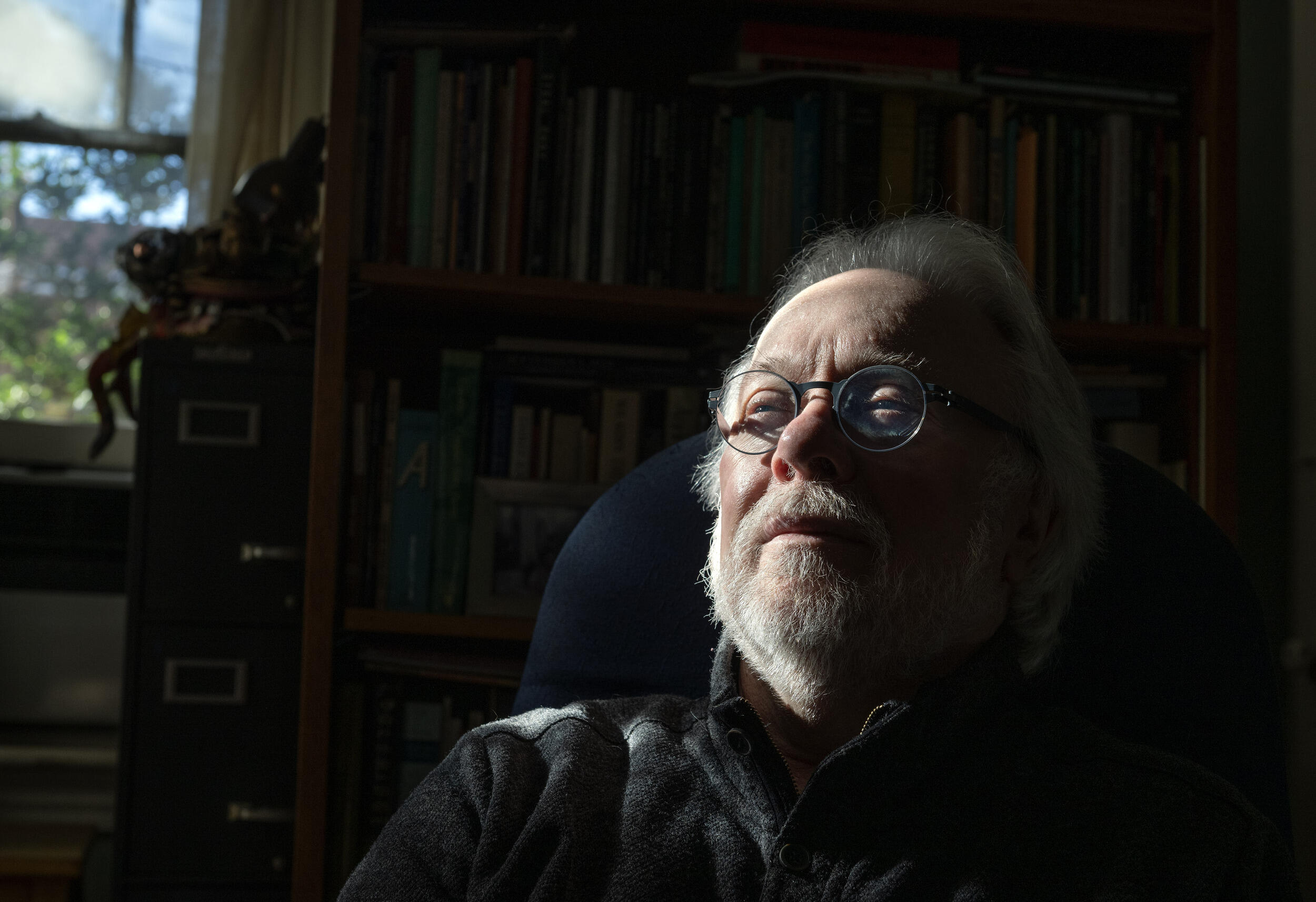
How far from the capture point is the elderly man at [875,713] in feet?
2.48

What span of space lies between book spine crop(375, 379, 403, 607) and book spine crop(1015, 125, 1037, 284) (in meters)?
0.99

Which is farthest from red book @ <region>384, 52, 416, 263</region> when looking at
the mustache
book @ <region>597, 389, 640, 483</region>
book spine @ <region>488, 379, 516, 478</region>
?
the mustache

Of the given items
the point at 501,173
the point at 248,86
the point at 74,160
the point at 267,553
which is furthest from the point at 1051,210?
the point at 74,160

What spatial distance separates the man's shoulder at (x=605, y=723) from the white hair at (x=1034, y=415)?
0.71 ft

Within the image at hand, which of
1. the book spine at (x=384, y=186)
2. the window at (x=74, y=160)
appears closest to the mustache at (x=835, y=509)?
the book spine at (x=384, y=186)

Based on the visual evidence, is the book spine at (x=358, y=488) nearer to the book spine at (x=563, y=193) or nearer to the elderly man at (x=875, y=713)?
the book spine at (x=563, y=193)

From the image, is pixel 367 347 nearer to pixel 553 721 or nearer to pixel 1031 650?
pixel 553 721

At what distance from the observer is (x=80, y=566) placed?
6.08 ft

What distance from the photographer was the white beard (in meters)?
0.81

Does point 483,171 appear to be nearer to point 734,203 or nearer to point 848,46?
point 734,203

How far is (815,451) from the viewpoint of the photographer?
2.76ft

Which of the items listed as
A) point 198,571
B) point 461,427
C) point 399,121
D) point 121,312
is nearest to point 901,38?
point 399,121

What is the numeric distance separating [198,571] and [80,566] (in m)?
0.64

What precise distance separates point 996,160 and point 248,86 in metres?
1.44
